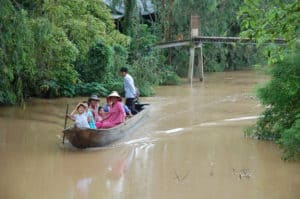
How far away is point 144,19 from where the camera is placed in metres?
30.6

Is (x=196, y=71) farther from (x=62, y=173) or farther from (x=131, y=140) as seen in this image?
(x=62, y=173)

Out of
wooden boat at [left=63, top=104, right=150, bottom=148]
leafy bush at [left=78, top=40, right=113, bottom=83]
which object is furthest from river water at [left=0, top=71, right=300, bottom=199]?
leafy bush at [left=78, top=40, right=113, bottom=83]

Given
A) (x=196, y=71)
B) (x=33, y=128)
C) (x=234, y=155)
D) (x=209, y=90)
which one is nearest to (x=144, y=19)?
(x=196, y=71)

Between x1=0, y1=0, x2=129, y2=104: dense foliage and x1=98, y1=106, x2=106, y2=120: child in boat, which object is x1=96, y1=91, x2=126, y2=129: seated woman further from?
x1=0, y1=0, x2=129, y2=104: dense foliage

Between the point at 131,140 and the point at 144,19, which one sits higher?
the point at 144,19

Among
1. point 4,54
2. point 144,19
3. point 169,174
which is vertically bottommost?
point 169,174

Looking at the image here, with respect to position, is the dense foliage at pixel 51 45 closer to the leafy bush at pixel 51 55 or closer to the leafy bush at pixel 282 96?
the leafy bush at pixel 51 55

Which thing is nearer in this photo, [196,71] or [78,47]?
[78,47]

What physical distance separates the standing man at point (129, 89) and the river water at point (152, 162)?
28.1 inches

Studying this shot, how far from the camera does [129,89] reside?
14.8 metres

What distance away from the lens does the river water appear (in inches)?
357

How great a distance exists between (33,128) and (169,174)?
583cm

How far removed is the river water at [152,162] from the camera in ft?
29.8

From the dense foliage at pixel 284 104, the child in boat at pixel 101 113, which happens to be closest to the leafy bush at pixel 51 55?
the child in boat at pixel 101 113
